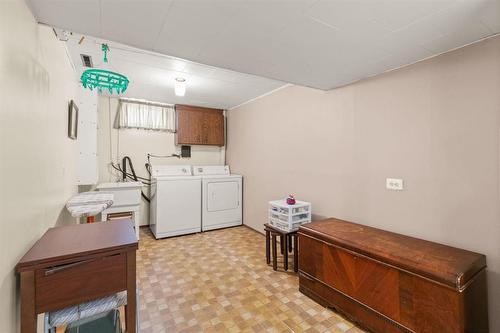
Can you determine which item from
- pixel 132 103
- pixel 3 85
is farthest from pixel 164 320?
pixel 132 103

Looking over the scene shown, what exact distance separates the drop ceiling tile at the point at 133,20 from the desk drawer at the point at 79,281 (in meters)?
1.38

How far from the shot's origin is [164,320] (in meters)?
1.89

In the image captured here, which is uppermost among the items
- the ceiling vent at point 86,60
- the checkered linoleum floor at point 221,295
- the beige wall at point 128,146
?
the ceiling vent at point 86,60

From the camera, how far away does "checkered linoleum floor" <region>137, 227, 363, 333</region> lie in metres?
1.84

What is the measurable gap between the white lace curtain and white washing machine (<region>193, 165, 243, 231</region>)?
1090mm

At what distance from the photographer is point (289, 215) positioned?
2.72m

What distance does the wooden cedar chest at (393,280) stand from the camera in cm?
136

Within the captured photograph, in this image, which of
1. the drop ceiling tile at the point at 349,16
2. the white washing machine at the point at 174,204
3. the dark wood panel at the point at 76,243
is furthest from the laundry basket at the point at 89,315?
the white washing machine at the point at 174,204

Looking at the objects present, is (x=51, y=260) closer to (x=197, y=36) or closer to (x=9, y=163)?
(x=9, y=163)

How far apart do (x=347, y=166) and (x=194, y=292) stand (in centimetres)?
210

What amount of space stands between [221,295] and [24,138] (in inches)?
77.8

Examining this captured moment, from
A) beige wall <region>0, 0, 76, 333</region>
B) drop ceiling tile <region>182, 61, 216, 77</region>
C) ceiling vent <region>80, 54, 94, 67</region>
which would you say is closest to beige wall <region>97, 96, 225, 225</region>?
ceiling vent <region>80, 54, 94, 67</region>

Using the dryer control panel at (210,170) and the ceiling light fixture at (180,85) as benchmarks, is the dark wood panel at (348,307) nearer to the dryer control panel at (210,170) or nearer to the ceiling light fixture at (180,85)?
the ceiling light fixture at (180,85)

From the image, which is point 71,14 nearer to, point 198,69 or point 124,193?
point 198,69
